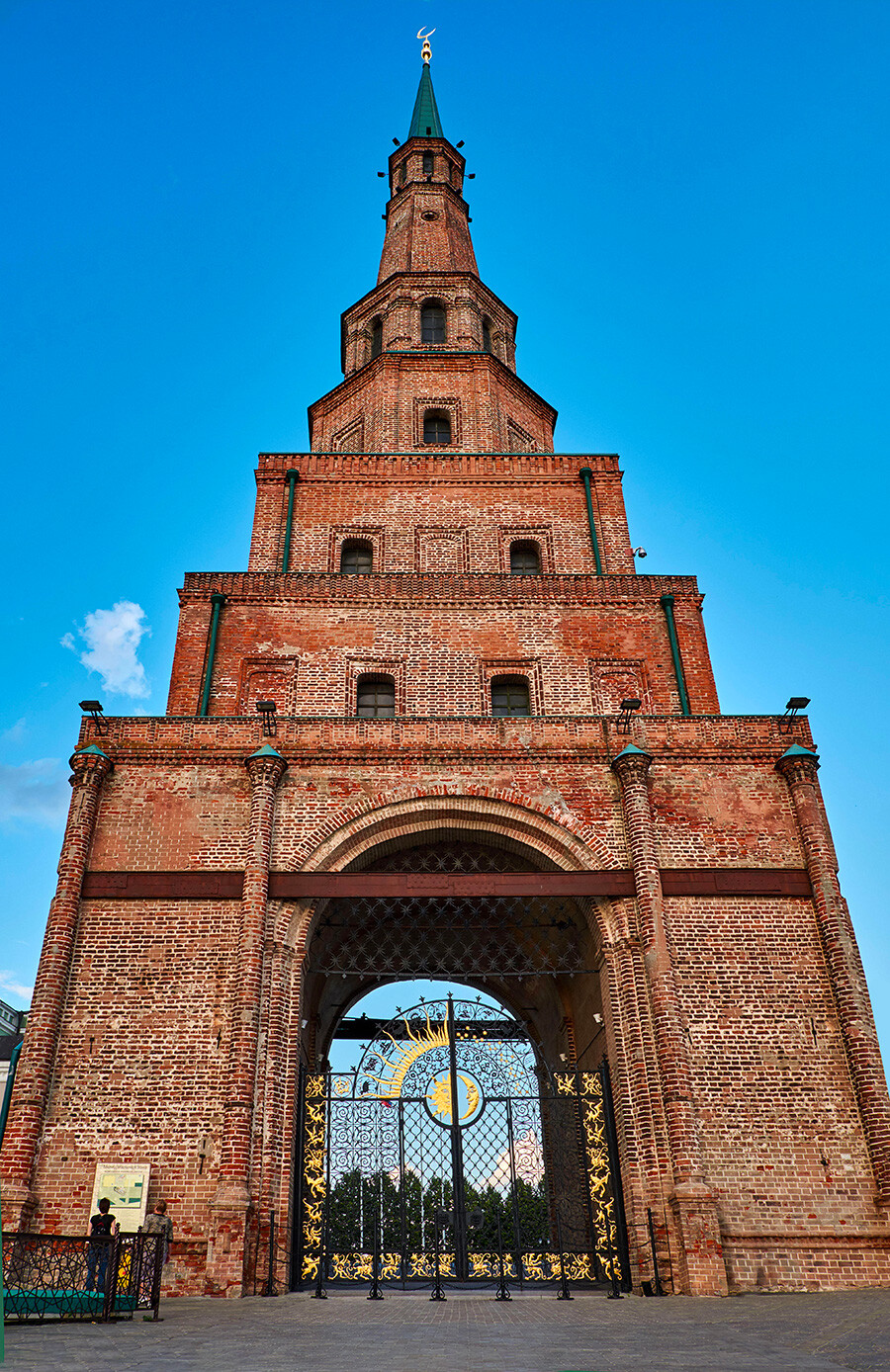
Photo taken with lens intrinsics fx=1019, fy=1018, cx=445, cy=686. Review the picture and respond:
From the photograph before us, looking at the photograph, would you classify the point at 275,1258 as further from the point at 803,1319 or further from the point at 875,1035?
the point at 875,1035

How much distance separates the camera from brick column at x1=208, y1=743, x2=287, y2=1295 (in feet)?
36.6

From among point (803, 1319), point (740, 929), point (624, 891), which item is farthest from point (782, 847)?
point (803, 1319)

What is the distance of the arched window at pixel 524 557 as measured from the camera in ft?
67.1

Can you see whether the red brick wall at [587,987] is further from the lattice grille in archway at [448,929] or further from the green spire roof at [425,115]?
the green spire roof at [425,115]

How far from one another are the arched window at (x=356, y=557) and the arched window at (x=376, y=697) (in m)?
3.06

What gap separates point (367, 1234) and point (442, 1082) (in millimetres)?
1991

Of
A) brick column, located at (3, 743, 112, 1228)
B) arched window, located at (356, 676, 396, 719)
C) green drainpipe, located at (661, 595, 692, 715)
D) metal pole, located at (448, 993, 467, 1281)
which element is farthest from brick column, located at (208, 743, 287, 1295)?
green drainpipe, located at (661, 595, 692, 715)

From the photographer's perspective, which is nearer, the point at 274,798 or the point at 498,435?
the point at 274,798

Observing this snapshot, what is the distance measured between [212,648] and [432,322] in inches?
468

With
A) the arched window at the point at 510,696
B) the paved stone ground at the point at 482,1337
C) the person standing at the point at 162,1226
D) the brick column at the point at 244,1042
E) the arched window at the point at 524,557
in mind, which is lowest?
the paved stone ground at the point at 482,1337

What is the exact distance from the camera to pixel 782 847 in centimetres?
1421

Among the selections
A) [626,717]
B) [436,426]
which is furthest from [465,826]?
[436,426]

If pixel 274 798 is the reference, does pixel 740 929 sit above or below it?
below

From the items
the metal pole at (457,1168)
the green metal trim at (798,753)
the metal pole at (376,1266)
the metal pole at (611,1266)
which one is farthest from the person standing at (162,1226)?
Result: the green metal trim at (798,753)
